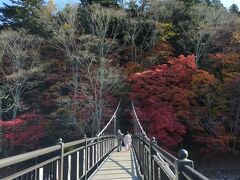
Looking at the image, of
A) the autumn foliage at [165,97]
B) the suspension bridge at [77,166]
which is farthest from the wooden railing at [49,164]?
the autumn foliage at [165,97]

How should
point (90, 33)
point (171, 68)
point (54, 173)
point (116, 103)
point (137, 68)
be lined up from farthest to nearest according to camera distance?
1. point (90, 33)
2. point (137, 68)
3. point (116, 103)
4. point (171, 68)
5. point (54, 173)

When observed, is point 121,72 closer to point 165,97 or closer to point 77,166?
point 165,97

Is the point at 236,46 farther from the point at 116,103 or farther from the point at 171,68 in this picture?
the point at 116,103

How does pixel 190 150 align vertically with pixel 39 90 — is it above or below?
below

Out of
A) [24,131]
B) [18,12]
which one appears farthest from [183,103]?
[18,12]

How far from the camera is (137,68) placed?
35.2m

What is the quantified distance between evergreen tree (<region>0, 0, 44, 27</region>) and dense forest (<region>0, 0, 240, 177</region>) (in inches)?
4.1

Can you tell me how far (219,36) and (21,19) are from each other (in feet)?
64.6

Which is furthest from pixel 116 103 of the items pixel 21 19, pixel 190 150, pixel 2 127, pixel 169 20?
pixel 21 19

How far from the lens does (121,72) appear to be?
3388 cm

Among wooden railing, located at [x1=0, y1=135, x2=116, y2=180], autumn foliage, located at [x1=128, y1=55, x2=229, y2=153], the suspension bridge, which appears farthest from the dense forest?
wooden railing, located at [x1=0, y1=135, x2=116, y2=180]

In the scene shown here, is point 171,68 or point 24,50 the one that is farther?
point 24,50

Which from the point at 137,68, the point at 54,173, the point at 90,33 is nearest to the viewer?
the point at 54,173

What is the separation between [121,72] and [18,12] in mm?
14197
